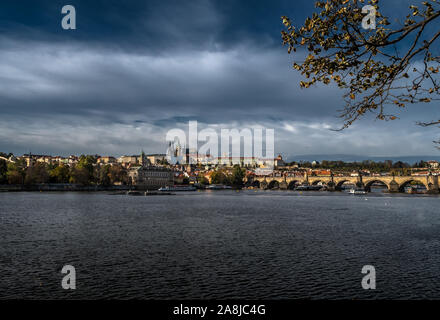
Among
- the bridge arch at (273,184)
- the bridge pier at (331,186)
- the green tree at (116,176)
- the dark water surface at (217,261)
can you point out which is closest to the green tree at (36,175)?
the green tree at (116,176)

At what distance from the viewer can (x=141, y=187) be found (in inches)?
6614

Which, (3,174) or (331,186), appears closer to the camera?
(3,174)

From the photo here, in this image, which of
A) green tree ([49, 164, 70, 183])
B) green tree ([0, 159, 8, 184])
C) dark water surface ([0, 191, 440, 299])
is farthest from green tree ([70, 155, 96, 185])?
dark water surface ([0, 191, 440, 299])

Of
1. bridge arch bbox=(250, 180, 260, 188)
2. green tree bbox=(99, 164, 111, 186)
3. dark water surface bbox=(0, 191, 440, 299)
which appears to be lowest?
bridge arch bbox=(250, 180, 260, 188)

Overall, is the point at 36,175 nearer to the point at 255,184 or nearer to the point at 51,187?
the point at 51,187

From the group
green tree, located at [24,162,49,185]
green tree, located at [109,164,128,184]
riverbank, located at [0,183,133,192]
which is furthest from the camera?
green tree, located at [109,164,128,184]

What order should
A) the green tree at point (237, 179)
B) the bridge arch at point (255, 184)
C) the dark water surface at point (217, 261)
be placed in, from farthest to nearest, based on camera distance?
1. the bridge arch at point (255, 184)
2. the green tree at point (237, 179)
3. the dark water surface at point (217, 261)

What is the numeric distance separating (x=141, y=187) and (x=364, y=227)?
145 meters

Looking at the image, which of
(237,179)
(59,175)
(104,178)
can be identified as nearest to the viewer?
(59,175)

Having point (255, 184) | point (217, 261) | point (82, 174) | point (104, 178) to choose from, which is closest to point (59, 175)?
point (82, 174)

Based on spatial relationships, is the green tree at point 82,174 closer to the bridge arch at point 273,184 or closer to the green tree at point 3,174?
the green tree at point 3,174

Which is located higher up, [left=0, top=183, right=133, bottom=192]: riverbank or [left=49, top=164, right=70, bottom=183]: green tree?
[left=49, top=164, right=70, bottom=183]: green tree

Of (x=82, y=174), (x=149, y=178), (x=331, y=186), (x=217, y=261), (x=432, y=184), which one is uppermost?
(x=82, y=174)

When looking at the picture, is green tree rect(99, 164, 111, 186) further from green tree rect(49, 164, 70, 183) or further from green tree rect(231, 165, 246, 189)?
green tree rect(231, 165, 246, 189)
